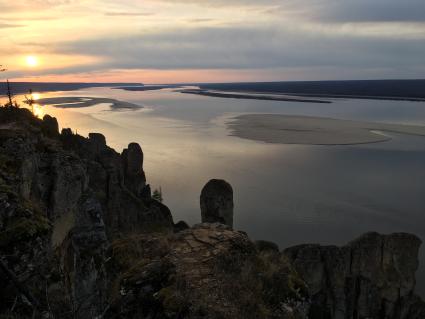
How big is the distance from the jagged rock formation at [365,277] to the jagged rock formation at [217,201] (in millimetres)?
4823

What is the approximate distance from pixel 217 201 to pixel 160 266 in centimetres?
1609

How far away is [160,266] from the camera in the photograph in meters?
10.7

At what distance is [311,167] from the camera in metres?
62.7

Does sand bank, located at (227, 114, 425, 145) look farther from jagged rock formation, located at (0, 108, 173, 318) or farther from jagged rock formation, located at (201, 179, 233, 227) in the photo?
jagged rock formation, located at (201, 179, 233, 227)

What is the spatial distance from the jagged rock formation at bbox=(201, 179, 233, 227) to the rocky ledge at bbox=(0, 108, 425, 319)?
0.23 feet

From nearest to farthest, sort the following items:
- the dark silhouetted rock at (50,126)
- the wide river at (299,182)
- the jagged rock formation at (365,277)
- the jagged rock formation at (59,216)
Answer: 1. the jagged rock formation at (59,216)
2. the jagged rock formation at (365,277)
3. the dark silhouetted rock at (50,126)
4. the wide river at (299,182)

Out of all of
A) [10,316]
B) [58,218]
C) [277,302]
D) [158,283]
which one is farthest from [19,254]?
[58,218]

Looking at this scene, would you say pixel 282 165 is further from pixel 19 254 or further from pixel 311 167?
pixel 19 254

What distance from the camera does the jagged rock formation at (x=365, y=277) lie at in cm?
2539

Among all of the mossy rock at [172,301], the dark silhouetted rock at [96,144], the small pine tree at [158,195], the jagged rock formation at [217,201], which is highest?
the mossy rock at [172,301]

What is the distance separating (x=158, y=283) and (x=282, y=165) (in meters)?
55.5

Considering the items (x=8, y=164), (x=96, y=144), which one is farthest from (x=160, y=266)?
(x=96, y=144)

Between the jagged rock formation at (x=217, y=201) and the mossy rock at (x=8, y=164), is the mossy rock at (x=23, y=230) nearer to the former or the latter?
the mossy rock at (x=8, y=164)

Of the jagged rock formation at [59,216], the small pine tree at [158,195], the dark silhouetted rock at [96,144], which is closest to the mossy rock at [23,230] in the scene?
the jagged rock formation at [59,216]
